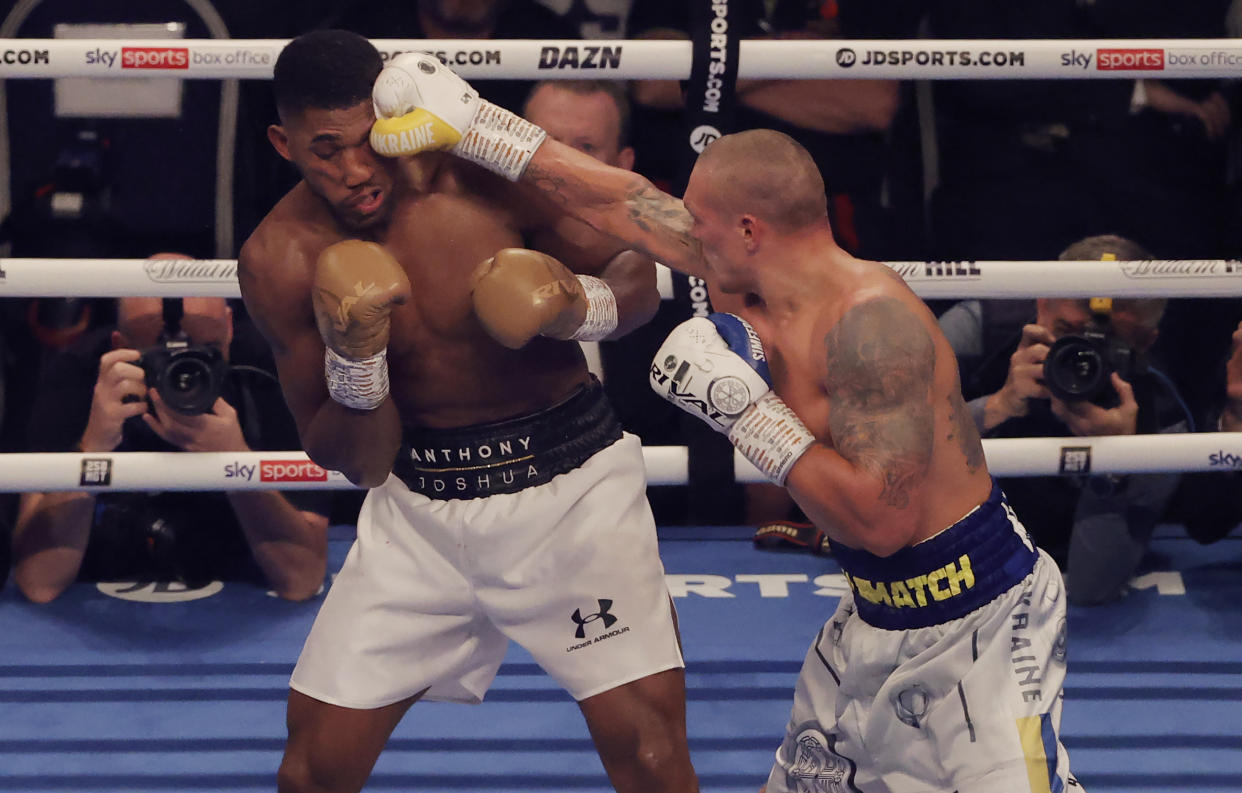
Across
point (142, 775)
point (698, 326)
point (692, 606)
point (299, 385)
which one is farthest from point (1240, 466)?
point (142, 775)

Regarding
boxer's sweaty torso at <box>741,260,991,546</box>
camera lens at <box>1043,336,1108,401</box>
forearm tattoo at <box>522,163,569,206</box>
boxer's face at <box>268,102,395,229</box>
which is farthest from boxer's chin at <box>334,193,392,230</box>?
camera lens at <box>1043,336,1108,401</box>

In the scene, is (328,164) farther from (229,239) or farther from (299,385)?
(229,239)

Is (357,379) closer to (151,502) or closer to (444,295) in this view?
(444,295)

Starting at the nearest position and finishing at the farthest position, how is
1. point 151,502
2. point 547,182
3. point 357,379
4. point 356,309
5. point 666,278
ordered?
1. point 356,309
2. point 357,379
3. point 547,182
4. point 666,278
5. point 151,502

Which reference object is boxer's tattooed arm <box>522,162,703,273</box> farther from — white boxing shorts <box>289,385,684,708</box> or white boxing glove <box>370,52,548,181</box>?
white boxing shorts <box>289,385,684,708</box>

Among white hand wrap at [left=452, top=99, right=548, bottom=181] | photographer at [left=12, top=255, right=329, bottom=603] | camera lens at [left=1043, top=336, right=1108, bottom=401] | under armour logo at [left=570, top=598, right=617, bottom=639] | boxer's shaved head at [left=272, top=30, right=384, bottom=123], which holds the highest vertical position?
boxer's shaved head at [left=272, top=30, right=384, bottom=123]

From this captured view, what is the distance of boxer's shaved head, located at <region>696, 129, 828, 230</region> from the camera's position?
2158 millimetres

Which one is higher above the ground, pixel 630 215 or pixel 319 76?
pixel 319 76

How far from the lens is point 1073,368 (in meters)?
3.20

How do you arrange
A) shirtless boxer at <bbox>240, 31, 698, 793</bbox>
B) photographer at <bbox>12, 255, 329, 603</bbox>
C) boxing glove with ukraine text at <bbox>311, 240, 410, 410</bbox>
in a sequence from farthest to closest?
1. photographer at <bbox>12, 255, 329, 603</bbox>
2. shirtless boxer at <bbox>240, 31, 698, 793</bbox>
3. boxing glove with ukraine text at <bbox>311, 240, 410, 410</bbox>

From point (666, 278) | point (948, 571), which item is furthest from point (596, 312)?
point (666, 278)

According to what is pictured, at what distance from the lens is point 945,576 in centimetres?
221

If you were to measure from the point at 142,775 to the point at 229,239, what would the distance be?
78.3 inches

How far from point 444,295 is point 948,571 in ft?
3.11
